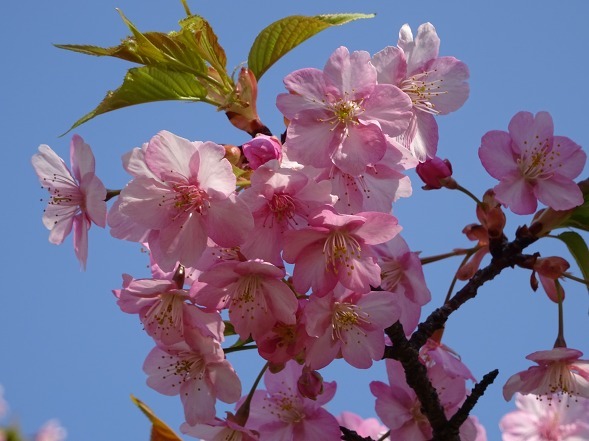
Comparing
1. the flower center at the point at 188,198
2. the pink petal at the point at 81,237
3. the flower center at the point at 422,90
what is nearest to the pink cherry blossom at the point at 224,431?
the pink petal at the point at 81,237

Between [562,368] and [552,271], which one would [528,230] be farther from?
[562,368]

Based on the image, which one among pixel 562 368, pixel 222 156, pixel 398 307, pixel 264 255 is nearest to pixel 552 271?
pixel 562 368

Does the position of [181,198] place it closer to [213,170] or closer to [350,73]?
[213,170]

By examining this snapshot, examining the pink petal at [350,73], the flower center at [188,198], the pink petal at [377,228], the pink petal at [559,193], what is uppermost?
the pink petal at [559,193]

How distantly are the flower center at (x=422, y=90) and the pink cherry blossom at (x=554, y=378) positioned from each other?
81 cm

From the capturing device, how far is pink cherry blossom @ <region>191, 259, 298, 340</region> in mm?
1689

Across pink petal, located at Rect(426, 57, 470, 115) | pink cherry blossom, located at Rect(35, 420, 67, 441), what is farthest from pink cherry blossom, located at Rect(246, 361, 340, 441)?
pink cherry blossom, located at Rect(35, 420, 67, 441)

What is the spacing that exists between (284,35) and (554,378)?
1.30m

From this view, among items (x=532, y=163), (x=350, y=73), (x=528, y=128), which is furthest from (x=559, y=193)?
(x=350, y=73)

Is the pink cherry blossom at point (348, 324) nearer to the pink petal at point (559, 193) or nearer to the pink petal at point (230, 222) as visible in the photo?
the pink petal at point (230, 222)

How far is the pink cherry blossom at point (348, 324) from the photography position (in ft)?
5.80

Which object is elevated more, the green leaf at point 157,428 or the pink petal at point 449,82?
the pink petal at point 449,82

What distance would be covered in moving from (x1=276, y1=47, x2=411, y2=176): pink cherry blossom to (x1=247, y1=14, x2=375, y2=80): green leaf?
197 millimetres

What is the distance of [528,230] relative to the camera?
87.0 inches
